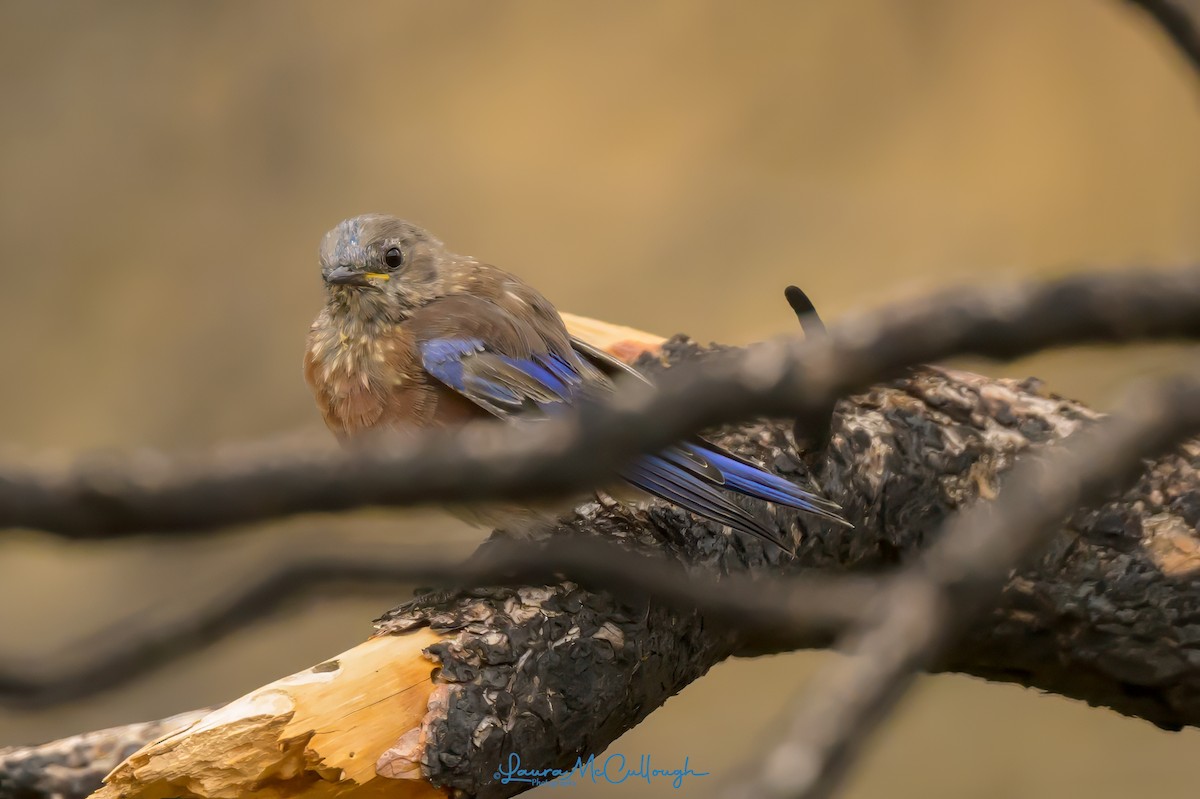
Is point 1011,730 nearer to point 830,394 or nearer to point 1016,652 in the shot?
point 1016,652

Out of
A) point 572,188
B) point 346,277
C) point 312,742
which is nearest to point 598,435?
point 312,742

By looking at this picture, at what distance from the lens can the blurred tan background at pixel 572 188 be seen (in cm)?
579

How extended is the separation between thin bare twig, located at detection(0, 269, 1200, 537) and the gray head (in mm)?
2220

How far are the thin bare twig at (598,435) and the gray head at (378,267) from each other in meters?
2.22

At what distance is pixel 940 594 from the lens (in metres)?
0.77

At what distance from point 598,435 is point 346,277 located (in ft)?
7.66

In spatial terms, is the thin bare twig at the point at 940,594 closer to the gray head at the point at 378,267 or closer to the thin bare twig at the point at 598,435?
the thin bare twig at the point at 598,435

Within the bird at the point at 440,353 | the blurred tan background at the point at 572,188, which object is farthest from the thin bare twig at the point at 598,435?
the blurred tan background at the point at 572,188

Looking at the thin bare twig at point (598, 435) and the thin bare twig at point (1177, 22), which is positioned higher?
the thin bare twig at point (1177, 22)

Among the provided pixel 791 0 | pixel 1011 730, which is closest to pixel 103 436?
pixel 791 0

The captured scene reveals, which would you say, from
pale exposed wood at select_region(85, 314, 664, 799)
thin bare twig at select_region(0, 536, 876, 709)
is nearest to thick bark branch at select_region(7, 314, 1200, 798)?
pale exposed wood at select_region(85, 314, 664, 799)

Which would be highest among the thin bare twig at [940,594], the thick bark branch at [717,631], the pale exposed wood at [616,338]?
the pale exposed wood at [616,338]

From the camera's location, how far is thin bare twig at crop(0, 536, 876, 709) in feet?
2.59

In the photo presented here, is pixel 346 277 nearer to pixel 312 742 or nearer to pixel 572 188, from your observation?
pixel 312 742
